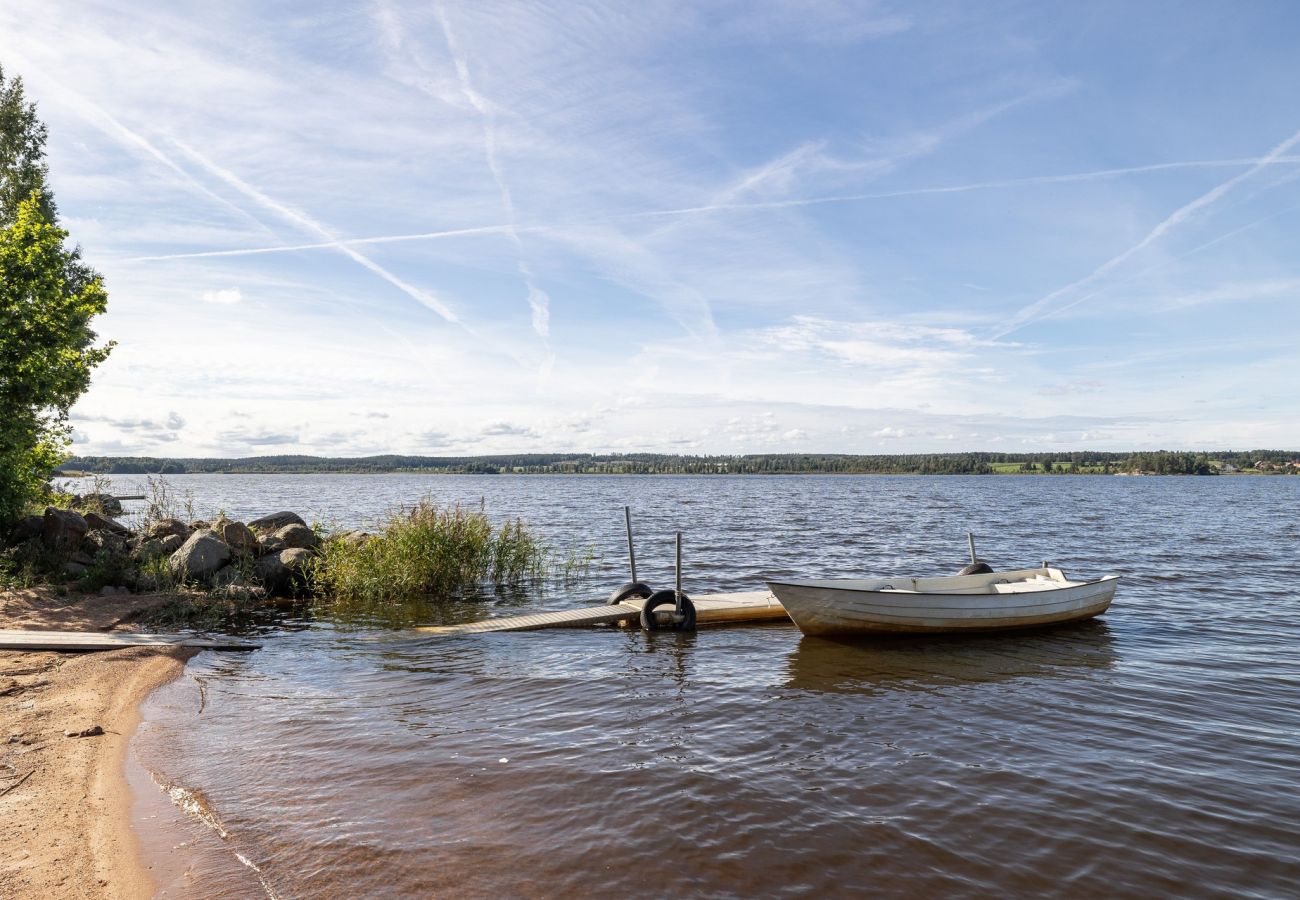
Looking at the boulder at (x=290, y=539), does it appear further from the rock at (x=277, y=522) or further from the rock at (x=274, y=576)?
the rock at (x=277, y=522)

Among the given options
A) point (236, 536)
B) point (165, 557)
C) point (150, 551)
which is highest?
point (236, 536)

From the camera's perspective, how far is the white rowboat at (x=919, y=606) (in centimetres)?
Answer: 1655

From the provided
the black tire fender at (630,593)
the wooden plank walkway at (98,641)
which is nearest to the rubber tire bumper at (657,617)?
the black tire fender at (630,593)

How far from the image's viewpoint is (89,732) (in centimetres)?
973

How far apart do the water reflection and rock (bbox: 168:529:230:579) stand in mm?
15674

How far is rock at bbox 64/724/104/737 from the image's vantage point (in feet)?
31.6

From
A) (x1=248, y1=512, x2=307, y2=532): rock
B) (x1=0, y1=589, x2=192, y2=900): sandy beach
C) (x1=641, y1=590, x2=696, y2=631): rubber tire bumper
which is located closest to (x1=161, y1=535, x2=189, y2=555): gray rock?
(x1=248, y1=512, x2=307, y2=532): rock

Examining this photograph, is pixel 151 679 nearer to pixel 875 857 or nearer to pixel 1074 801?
pixel 875 857

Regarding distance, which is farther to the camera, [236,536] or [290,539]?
[290,539]

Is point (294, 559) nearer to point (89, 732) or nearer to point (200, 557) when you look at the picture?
point (200, 557)

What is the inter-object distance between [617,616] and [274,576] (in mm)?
10295

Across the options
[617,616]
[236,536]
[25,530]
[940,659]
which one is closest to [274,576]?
[236,536]

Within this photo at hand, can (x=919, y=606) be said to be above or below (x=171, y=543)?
below

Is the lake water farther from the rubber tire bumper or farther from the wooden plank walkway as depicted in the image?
the wooden plank walkway
